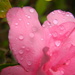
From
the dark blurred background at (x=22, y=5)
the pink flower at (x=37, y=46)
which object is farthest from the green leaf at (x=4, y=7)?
the dark blurred background at (x=22, y=5)

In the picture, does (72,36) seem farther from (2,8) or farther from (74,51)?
(2,8)

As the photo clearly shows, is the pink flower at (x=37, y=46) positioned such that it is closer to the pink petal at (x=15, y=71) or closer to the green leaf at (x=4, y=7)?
the pink petal at (x=15, y=71)

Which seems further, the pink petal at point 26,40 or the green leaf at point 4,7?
the green leaf at point 4,7

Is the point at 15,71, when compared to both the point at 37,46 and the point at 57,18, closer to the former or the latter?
the point at 37,46

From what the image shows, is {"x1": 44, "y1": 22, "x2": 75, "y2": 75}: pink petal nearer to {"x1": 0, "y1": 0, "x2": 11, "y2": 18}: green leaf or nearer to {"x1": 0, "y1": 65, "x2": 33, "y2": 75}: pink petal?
{"x1": 0, "y1": 65, "x2": 33, "y2": 75}: pink petal

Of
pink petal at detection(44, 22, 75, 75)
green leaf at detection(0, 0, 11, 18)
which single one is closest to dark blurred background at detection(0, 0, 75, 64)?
green leaf at detection(0, 0, 11, 18)

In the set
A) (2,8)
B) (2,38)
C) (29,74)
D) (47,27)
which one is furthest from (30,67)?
(2,38)

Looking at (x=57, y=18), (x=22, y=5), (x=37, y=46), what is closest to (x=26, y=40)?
(x=37, y=46)
